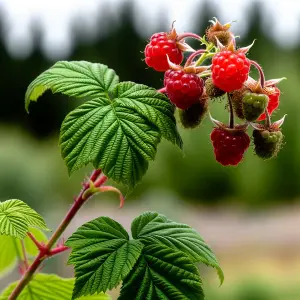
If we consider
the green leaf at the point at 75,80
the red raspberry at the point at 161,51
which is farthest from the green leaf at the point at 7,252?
the red raspberry at the point at 161,51

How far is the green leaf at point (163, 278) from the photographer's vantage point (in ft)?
2.48

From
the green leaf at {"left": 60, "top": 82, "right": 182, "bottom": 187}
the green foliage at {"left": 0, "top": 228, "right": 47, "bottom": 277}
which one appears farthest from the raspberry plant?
the green foliage at {"left": 0, "top": 228, "right": 47, "bottom": 277}

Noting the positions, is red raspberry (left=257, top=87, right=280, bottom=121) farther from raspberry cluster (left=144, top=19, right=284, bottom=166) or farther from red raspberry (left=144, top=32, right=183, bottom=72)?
red raspberry (left=144, top=32, right=183, bottom=72)

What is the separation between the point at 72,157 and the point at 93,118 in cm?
5

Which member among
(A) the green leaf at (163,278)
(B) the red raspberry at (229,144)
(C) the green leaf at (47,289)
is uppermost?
(B) the red raspberry at (229,144)

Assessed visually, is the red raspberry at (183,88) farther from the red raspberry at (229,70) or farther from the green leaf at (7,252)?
the green leaf at (7,252)

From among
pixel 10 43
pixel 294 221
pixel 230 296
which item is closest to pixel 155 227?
pixel 230 296

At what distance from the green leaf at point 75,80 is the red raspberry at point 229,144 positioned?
14cm

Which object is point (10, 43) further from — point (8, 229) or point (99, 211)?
point (8, 229)

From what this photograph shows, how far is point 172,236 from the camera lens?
823 mm

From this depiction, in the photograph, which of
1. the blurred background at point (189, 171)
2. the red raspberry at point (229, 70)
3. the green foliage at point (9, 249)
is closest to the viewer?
the red raspberry at point (229, 70)

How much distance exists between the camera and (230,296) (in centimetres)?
534

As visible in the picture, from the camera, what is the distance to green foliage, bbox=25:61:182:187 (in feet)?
2.46

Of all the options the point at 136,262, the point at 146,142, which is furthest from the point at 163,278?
the point at 146,142
